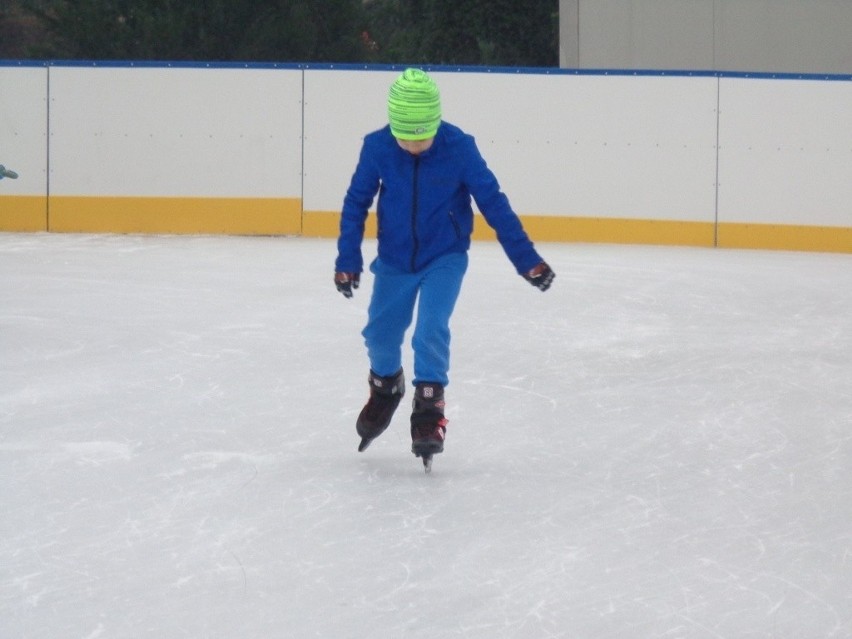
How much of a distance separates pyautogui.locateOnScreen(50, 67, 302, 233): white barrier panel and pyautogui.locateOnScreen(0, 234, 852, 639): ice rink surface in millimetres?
3190

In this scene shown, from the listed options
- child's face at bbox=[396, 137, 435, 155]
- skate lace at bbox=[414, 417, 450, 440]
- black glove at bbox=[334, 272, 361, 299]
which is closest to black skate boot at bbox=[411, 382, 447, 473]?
skate lace at bbox=[414, 417, 450, 440]

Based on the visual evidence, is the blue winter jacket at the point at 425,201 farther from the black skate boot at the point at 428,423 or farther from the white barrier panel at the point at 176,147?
the white barrier panel at the point at 176,147

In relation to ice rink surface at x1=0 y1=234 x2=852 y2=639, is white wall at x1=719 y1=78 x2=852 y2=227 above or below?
above


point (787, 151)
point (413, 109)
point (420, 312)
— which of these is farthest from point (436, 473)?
point (787, 151)

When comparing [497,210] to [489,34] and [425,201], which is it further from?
[489,34]

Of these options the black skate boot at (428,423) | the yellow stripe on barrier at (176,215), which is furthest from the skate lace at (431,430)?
the yellow stripe on barrier at (176,215)

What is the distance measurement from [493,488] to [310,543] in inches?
31.4

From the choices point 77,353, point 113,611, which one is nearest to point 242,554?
point 113,611

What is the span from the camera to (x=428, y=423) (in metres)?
4.73

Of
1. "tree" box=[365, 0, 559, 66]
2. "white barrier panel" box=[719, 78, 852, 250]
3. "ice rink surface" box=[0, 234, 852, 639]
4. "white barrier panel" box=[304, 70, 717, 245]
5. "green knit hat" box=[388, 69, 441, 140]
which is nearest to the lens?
"ice rink surface" box=[0, 234, 852, 639]

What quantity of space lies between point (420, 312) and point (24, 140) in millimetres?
7858

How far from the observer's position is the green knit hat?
4473mm

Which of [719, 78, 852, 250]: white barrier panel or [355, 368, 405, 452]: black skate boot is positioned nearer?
[355, 368, 405, 452]: black skate boot

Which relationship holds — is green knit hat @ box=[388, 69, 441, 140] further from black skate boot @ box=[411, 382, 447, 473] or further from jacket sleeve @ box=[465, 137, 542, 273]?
black skate boot @ box=[411, 382, 447, 473]
